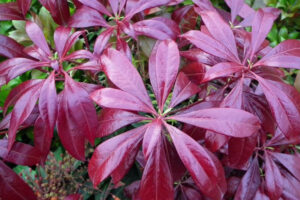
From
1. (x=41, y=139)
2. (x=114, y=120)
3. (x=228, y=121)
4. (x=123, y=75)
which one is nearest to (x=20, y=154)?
(x=41, y=139)

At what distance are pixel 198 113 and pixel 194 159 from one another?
117 mm

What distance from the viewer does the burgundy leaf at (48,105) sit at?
80 cm

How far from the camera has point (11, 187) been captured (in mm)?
872

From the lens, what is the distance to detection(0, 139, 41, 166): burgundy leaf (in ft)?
3.04

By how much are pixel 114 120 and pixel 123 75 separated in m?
0.15

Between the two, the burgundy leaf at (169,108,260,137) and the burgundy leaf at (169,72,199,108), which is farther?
the burgundy leaf at (169,72,199,108)

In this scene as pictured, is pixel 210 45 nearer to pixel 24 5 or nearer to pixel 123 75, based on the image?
pixel 123 75

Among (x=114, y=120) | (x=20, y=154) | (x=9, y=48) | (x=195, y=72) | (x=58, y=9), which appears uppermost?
(x=58, y=9)

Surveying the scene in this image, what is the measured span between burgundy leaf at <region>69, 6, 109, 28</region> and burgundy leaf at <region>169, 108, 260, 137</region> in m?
0.50

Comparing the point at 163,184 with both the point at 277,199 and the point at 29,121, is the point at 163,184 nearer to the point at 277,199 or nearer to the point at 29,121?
the point at 277,199

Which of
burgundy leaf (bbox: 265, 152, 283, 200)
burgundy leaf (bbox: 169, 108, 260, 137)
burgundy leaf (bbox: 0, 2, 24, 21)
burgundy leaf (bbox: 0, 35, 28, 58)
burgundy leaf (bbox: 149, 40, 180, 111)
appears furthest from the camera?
burgundy leaf (bbox: 0, 2, 24, 21)

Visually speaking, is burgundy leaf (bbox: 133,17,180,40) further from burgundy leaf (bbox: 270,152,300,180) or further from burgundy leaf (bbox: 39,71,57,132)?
burgundy leaf (bbox: 270,152,300,180)

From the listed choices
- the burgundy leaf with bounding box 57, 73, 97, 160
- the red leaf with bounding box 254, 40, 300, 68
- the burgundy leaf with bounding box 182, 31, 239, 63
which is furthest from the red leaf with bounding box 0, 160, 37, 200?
the red leaf with bounding box 254, 40, 300, 68

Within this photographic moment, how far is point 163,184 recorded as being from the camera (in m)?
0.72
